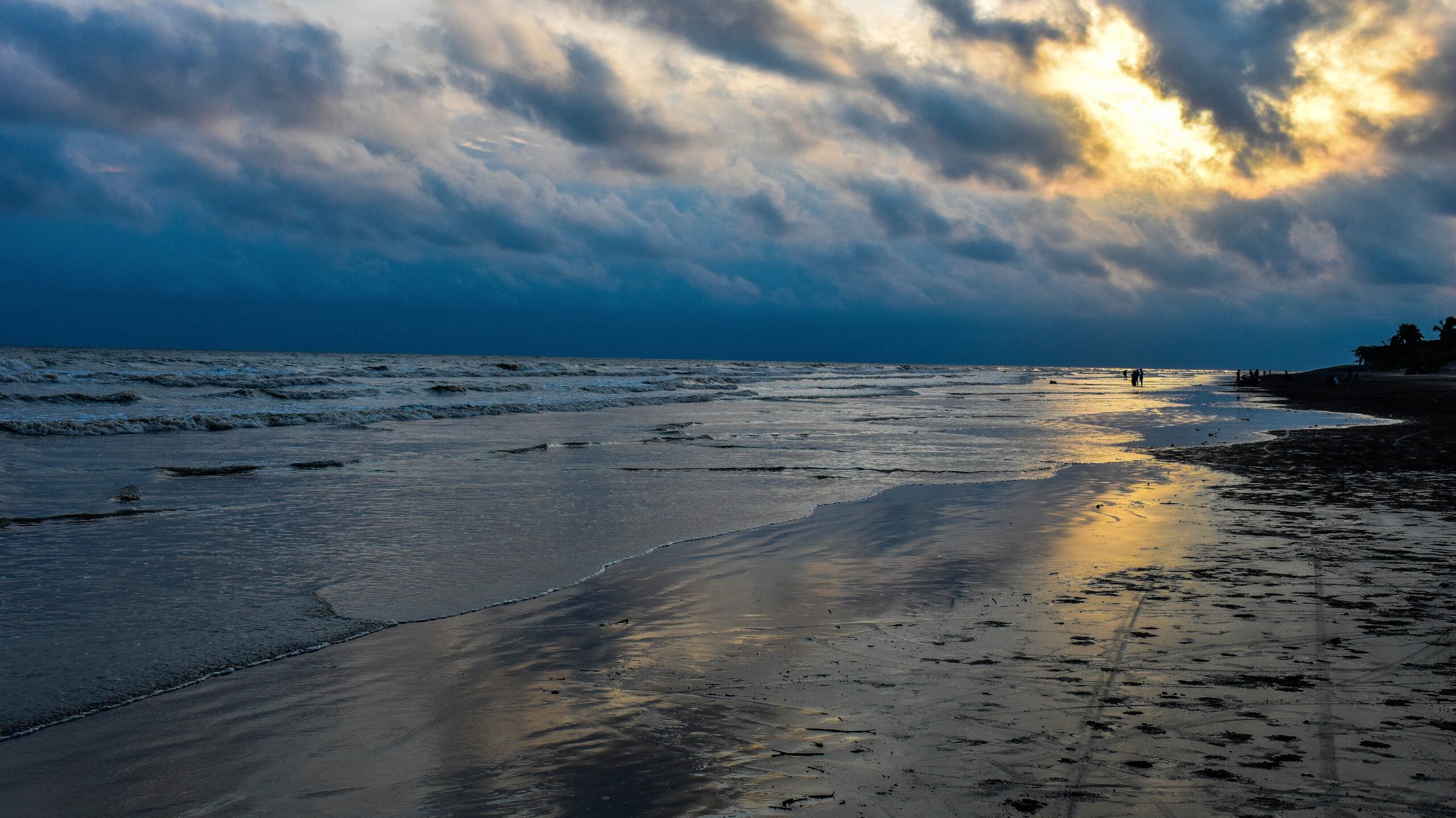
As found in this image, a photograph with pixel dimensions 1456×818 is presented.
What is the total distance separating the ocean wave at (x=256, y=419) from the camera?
2227 centimetres

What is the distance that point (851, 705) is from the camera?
4.64 metres

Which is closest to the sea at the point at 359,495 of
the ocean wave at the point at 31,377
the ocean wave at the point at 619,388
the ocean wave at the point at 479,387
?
the ocean wave at the point at 31,377

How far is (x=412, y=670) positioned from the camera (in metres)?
5.39

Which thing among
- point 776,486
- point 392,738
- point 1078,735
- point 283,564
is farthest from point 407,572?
point 776,486

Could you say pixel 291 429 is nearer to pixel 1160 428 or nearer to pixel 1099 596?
pixel 1099 596

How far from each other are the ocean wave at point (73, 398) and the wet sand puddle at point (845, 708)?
111ft

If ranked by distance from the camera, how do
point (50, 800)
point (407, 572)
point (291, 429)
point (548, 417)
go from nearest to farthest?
point (50, 800) → point (407, 572) → point (291, 429) → point (548, 417)

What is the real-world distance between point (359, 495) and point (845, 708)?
33.2 feet

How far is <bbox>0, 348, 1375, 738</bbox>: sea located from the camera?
6.23m

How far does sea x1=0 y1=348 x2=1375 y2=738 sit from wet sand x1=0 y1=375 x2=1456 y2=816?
0.87 meters

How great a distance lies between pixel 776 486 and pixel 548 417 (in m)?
18.7

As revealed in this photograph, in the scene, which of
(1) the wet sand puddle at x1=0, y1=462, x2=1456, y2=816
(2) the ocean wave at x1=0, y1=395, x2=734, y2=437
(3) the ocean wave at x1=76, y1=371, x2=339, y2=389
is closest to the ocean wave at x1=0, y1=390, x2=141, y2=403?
(3) the ocean wave at x1=76, y1=371, x2=339, y2=389

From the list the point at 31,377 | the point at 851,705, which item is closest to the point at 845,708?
the point at 851,705

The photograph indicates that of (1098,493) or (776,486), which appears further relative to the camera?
(776,486)
